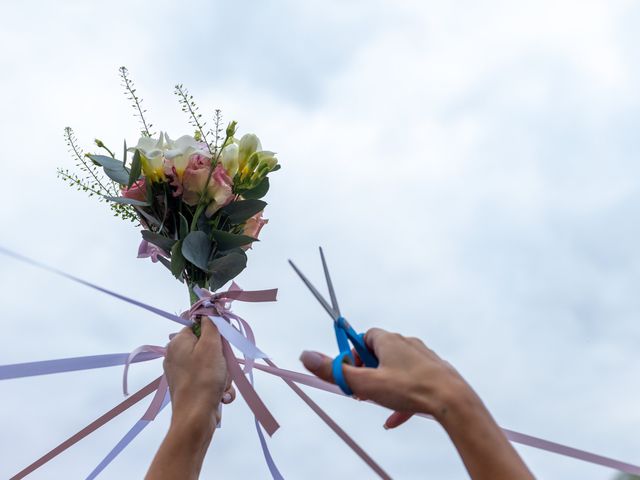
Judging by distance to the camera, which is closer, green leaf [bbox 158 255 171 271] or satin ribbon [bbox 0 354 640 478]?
satin ribbon [bbox 0 354 640 478]

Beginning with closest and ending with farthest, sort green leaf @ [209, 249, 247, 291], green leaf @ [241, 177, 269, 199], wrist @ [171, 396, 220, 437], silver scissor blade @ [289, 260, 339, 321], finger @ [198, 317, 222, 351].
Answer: silver scissor blade @ [289, 260, 339, 321] < wrist @ [171, 396, 220, 437] < finger @ [198, 317, 222, 351] < green leaf @ [209, 249, 247, 291] < green leaf @ [241, 177, 269, 199]

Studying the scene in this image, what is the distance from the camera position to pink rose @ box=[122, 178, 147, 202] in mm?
3424

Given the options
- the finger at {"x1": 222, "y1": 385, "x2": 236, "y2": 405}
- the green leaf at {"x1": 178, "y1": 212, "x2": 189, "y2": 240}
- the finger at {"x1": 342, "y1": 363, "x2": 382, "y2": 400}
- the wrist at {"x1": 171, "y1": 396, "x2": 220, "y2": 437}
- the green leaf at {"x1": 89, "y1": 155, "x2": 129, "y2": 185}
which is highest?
the green leaf at {"x1": 89, "y1": 155, "x2": 129, "y2": 185}

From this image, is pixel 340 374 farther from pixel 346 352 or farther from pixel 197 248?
pixel 197 248

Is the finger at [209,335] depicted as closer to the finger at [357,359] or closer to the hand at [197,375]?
the hand at [197,375]

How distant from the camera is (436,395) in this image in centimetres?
181

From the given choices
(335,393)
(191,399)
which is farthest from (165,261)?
(335,393)

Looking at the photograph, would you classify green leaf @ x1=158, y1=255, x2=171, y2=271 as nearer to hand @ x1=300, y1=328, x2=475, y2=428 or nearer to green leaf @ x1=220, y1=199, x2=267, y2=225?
green leaf @ x1=220, y1=199, x2=267, y2=225

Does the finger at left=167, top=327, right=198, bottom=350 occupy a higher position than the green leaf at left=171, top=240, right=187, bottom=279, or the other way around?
the green leaf at left=171, top=240, right=187, bottom=279

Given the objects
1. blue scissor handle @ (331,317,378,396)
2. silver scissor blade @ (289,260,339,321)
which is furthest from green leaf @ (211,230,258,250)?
blue scissor handle @ (331,317,378,396)

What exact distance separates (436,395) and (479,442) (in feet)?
0.48

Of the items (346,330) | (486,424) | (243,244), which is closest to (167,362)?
(243,244)

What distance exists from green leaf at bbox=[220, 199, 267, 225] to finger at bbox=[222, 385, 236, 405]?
786mm

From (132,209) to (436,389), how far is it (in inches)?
87.5
